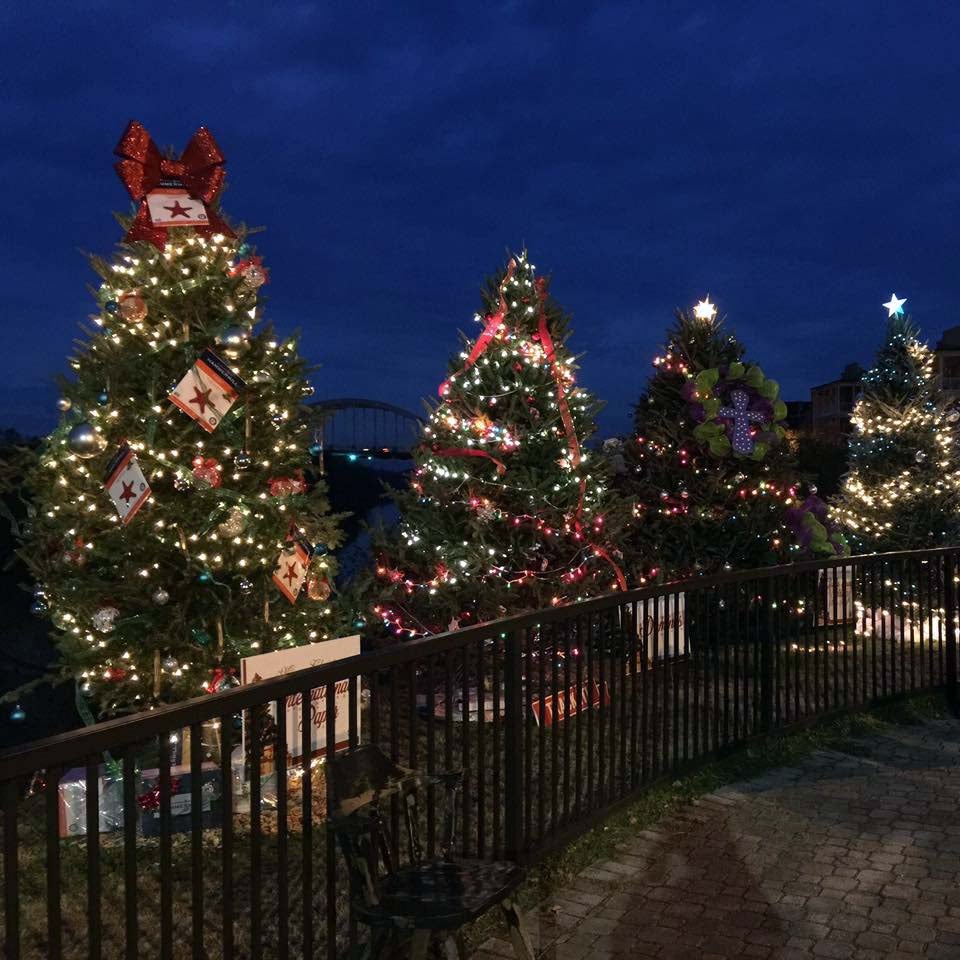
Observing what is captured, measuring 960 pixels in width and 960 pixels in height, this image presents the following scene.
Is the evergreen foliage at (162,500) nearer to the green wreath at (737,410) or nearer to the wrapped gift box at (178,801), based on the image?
the wrapped gift box at (178,801)

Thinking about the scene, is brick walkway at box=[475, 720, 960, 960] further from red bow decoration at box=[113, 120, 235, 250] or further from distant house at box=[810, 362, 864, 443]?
distant house at box=[810, 362, 864, 443]

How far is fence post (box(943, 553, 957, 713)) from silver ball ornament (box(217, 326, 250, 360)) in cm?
565

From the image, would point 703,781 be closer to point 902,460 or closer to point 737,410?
point 737,410

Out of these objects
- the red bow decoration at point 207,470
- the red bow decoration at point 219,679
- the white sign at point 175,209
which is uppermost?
the white sign at point 175,209

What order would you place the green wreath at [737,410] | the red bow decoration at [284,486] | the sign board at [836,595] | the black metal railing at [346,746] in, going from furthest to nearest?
the green wreath at [737,410], the sign board at [836,595], the red bow decoration at [284,486], the black metal railing at [346,746]

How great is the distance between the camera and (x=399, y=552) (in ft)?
29.3

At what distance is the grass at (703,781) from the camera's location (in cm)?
424

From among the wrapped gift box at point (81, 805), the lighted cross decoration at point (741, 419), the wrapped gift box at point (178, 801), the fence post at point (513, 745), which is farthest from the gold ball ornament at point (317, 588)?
the lighted cross decoration at point (741, 419)

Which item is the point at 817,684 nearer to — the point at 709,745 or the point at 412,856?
the point at 709,745

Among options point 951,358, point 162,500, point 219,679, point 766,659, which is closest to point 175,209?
point 162,500

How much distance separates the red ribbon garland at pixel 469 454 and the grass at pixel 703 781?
3.26m

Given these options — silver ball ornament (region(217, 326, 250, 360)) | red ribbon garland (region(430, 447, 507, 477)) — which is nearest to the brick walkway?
red ribbon garland (region(430, 447, 507, 477))

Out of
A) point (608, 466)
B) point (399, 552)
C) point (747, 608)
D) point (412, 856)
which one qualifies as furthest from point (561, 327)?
point (412, 856)

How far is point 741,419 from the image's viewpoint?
36.5 ft
